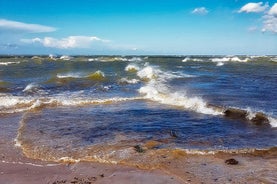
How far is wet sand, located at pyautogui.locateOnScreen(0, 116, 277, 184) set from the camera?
884 cm

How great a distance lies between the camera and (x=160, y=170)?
9.65m

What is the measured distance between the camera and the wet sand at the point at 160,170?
29.0 feet

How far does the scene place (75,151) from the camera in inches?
448

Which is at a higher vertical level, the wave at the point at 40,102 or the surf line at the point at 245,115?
the surf line at the point at 245,115

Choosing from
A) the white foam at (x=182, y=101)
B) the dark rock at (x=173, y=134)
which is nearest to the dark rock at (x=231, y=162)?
the dark rock at (x=173, y=134)

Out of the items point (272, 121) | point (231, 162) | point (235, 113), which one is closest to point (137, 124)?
point (235, 113)

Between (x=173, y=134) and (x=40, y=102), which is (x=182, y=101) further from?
(x=40, y=102)

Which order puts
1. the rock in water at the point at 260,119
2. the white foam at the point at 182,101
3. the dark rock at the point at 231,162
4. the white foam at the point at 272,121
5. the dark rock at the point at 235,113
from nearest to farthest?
the dark rock at the point at 231,162 → the white foam at the point at 272,121 → the rock in water at the point at 260,119 → the dark rock at the point at 235,113 → the white foam at the point at 182,101

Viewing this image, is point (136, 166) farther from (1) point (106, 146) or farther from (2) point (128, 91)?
(2) point (128, 91)

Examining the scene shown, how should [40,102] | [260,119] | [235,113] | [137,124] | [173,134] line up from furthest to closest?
1. [40,102]
2. [235,113]
3. [260,119]
4. [137,124]
5. [173,134]

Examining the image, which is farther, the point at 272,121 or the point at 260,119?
the point at 260,119

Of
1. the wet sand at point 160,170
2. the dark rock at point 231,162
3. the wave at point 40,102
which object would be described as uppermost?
the dark rock at point 231,162

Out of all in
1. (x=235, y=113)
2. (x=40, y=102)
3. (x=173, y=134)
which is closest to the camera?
(x=173, y=134)

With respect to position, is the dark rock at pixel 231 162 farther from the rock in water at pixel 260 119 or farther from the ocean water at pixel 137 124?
the rock in water at pixel 260 119
